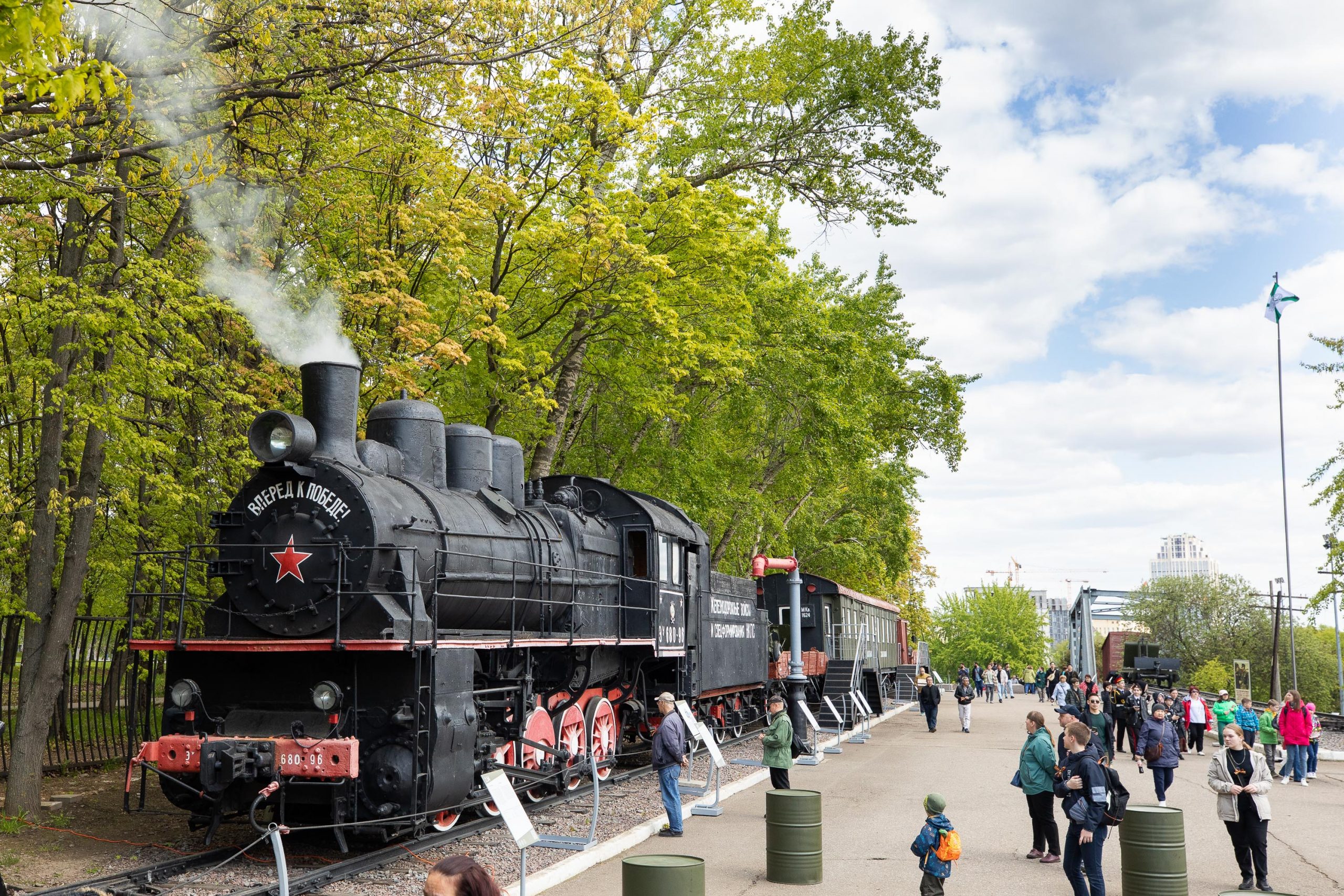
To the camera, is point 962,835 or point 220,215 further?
point 220,215

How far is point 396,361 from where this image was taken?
14.1 metres

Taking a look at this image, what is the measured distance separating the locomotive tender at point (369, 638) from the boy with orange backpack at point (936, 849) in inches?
135

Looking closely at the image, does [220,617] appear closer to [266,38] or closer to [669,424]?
[266,38]

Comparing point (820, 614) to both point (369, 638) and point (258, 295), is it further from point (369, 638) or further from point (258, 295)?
point (369, 638)

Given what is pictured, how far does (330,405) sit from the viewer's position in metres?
10.1

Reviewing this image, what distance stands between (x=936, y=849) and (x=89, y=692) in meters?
14.7

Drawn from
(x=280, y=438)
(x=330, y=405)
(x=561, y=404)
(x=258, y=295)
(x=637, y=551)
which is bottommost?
(x=637, y=551)

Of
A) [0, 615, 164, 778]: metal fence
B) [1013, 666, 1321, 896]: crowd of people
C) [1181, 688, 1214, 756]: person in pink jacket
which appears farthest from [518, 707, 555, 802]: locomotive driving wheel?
[1181, 688, 1214, 756]: person in pink jacket

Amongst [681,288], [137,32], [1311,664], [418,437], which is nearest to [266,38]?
[137,32]

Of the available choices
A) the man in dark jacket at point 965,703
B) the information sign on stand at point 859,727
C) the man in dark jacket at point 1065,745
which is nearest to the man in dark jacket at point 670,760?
the man in dark jacket at point 1065,745

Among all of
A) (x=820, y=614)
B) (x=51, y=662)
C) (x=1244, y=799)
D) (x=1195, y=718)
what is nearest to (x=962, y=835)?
(x=1244, y=799)

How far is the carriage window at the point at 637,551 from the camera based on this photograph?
49.9 ft

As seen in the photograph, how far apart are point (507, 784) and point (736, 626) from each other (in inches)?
461

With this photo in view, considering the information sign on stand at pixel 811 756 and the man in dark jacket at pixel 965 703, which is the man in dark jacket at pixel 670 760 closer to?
the information sign on stand at pixel 811 756
